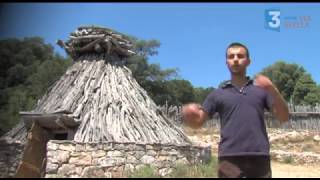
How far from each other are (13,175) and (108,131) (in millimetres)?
3059

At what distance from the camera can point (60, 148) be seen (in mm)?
10648

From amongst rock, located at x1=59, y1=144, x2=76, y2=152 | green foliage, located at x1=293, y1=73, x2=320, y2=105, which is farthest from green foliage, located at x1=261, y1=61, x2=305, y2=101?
rock, located at x1=59, y1=144, x2=76, y2=152

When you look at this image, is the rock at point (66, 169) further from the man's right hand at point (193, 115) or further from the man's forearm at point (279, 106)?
the man's forearm at point (279, 106)

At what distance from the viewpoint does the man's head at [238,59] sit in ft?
13.0

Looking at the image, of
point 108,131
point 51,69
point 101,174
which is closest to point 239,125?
point 101,174

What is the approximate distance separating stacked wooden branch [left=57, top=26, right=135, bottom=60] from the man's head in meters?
9.86

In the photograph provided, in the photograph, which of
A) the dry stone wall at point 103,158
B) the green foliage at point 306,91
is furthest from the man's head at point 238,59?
the green foliage at point 306,91

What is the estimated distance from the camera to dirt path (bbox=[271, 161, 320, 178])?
14387mm

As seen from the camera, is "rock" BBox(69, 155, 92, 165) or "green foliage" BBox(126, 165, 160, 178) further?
"rock" BBox(69, 155, 92, 165)

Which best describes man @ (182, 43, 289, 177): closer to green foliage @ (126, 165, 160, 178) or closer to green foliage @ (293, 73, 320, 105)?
green foliage @ (126, 165, 160, 178)

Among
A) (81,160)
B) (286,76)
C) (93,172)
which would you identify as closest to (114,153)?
(93,172)

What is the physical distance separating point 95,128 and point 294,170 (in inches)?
301

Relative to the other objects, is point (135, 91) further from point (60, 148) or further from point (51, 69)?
point (51, 69)

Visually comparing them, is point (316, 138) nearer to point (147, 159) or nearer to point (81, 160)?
point (147, 159)
